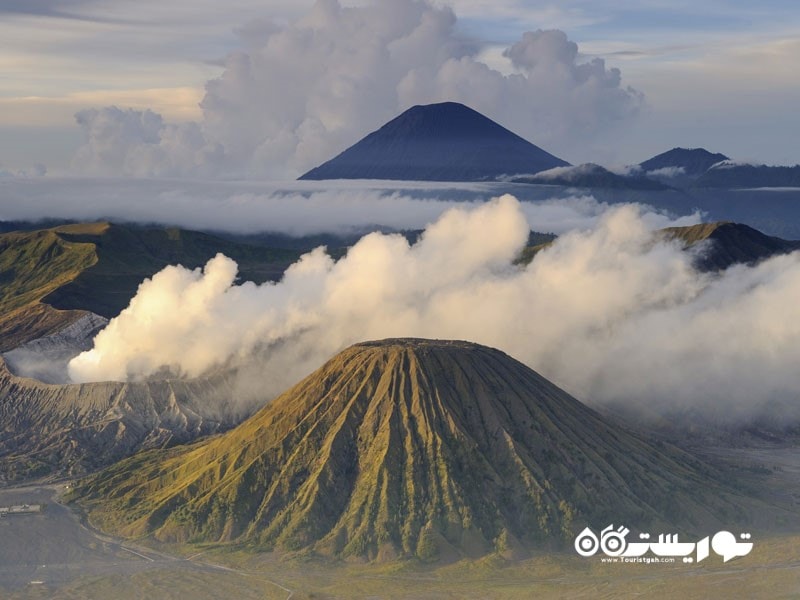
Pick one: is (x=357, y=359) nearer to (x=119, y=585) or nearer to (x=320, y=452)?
(x=320, y=452)

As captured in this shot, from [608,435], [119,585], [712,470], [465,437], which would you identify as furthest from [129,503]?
[712,470]
